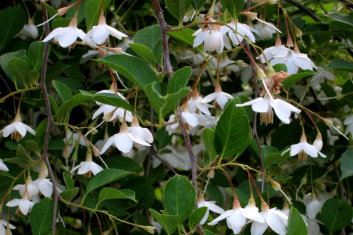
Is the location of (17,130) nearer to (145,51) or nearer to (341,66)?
(145,51)

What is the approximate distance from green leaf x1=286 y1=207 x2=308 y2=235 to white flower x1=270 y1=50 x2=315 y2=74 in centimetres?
45

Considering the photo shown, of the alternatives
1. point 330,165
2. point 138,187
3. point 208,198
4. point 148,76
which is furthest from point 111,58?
point 330,165

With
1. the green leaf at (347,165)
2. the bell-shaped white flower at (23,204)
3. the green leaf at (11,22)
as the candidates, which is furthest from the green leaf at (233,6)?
the green leaf at (11,22)

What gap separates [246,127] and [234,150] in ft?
0.19

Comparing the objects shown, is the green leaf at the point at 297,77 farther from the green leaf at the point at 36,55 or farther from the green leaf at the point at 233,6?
the green leaf at the point at 36,55

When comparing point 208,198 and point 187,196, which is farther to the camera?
point 208,198

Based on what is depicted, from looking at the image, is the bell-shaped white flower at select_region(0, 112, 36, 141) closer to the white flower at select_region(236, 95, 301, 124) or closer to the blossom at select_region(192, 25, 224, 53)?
the blossom at select_region(192, 25, 224, 53)

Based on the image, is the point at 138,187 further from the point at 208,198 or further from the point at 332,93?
the point at 332,93

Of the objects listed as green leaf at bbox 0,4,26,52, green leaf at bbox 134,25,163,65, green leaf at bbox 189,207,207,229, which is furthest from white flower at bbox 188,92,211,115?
green leaf at bbox 0,4,26,52

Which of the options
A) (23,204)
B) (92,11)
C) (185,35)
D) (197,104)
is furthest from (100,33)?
(23,204)

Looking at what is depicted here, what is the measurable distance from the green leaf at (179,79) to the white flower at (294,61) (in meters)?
0.40

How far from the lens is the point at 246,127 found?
1.05 metres

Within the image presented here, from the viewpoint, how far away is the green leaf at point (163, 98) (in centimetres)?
91

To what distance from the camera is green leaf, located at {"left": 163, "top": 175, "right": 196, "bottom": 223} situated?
3.22ft
